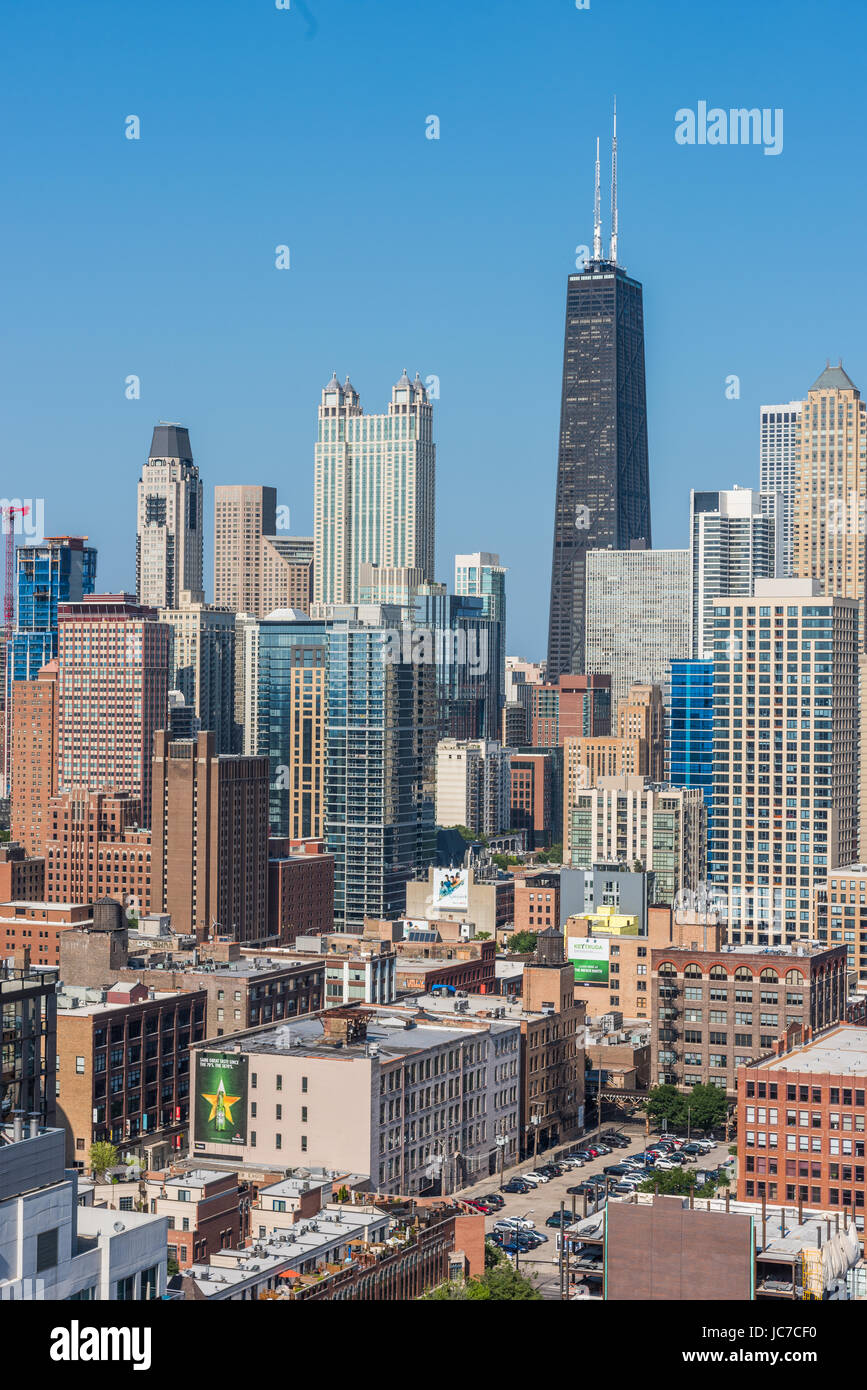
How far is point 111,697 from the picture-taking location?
134 metres

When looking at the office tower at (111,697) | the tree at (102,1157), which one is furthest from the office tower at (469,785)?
the tree at (102,1157)

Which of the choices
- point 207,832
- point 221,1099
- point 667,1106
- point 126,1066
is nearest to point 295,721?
point 207,832

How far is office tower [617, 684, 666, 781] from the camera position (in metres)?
153

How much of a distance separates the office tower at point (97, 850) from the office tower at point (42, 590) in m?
59.4

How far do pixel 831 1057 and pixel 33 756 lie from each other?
96.7 m

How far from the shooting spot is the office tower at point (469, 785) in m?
163

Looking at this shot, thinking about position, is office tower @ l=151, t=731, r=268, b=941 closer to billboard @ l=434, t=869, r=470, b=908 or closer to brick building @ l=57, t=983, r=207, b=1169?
billboard @ l=434, t=869, r=470, b=908

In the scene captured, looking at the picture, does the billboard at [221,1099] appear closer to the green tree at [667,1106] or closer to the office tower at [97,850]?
the green tree at [667,1106]

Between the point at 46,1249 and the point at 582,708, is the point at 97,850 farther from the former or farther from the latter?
the point at 582,708

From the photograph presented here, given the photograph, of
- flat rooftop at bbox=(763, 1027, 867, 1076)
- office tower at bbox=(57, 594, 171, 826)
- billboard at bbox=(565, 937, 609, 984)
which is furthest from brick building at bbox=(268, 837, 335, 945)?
flat rooftop at bbox=(763, 1027, 867, 1076)

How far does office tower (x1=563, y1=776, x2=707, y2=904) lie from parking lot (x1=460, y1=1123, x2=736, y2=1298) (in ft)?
135

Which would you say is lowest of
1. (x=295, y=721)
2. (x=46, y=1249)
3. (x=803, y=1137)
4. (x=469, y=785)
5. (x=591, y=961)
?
(x=803, y=1137)
